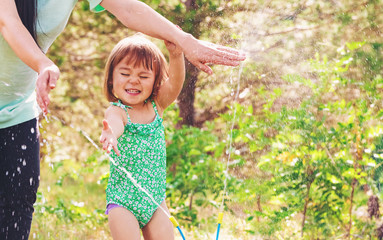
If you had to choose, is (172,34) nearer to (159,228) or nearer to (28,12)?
(28,12)

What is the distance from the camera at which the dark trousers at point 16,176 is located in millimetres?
1985

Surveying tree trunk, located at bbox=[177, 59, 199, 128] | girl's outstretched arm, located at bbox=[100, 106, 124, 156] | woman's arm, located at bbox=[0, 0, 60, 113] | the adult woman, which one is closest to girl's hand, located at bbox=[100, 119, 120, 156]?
girl's outstretched arm, located at bbox=[100, 106, 124, 156]

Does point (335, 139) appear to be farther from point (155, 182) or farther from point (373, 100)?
point (155, 182)

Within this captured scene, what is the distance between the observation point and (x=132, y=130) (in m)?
2.17

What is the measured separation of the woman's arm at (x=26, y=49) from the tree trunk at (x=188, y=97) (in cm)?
260

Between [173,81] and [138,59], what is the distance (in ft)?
0.56

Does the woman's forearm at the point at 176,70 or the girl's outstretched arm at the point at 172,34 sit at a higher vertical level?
the girl's outstretched arm at the point at 172,34

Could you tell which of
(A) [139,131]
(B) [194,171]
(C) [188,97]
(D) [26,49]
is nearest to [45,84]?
(D) [26,49]

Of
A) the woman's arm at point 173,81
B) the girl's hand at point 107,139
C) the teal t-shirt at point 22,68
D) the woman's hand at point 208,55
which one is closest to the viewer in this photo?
the girl's hand at point 107,139

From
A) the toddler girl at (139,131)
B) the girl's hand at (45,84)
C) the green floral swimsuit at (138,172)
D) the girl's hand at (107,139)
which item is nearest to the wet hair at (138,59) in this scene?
the toddler girl at (139,131)

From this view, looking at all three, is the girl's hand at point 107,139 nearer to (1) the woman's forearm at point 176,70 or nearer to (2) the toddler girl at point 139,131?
(2) the toddler girl at point 139,131

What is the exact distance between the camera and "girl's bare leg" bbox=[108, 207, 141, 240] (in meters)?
2.05

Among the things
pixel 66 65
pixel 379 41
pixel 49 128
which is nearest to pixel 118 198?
pixel 379 41

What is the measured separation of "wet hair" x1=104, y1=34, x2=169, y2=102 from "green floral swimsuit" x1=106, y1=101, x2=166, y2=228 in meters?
0.19
